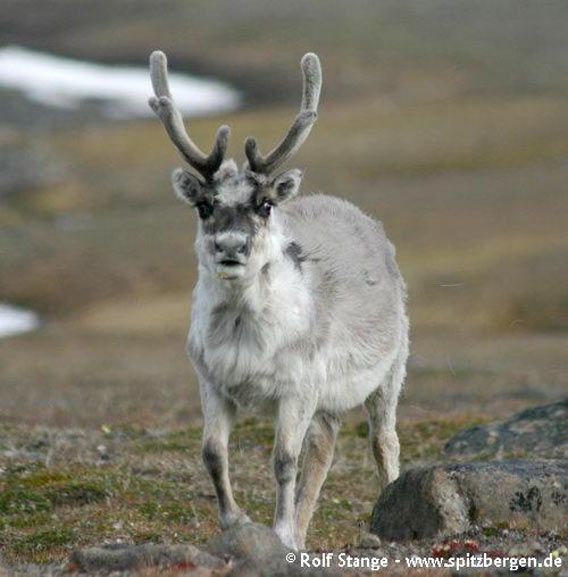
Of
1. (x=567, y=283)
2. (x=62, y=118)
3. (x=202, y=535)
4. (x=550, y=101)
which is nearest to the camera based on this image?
(x=202, y=535)

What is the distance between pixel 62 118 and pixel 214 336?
3618 inches


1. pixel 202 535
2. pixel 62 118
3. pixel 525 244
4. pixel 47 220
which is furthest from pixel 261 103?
pixel 202 535

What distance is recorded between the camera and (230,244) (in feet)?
Answer: 38.7

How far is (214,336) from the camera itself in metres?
12.4

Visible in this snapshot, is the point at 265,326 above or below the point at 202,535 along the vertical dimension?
above

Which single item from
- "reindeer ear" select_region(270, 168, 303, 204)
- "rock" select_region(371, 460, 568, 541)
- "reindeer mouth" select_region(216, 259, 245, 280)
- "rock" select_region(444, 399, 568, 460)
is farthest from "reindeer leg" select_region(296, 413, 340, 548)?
"rock" select_region(444, 399, 568, 460)

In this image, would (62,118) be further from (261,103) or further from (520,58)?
(520,58)

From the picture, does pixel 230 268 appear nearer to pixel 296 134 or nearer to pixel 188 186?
pixel 188 186

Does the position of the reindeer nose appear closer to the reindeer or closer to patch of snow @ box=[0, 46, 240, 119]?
the reindeer

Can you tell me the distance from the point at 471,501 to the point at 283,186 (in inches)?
123

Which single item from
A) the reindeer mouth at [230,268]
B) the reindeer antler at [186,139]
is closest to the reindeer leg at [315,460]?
the reindeer mouth at [230,268]

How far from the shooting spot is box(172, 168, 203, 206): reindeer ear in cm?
1230

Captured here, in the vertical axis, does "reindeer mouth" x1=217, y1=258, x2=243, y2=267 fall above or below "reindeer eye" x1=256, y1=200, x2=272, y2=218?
below

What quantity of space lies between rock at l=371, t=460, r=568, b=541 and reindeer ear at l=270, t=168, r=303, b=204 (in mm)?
2655
